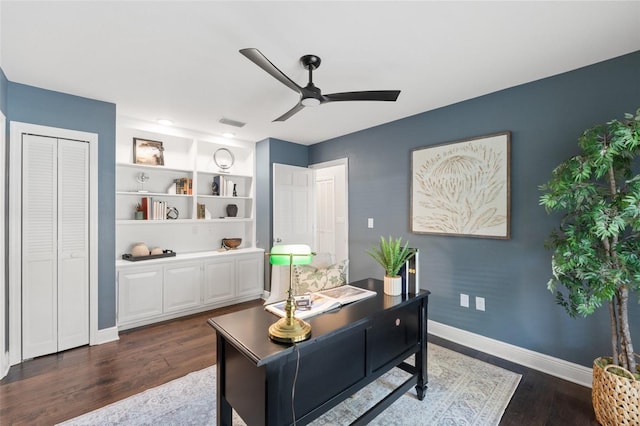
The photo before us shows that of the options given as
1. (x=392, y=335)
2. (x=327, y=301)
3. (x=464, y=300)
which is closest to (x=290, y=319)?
(x=327, y=301)

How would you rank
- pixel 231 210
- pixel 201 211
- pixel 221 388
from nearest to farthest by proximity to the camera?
pixel 221 388 → pixel 201 211 → pixel 231 210

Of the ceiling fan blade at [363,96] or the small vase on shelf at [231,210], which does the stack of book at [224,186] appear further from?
the ceiling fan blade at [363,96]

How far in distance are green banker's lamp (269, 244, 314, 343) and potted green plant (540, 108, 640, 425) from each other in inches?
66.2

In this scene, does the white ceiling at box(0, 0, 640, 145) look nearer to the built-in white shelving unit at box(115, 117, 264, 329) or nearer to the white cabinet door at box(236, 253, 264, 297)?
the built-in white shelving unit at box(115, 117, 264, 329)

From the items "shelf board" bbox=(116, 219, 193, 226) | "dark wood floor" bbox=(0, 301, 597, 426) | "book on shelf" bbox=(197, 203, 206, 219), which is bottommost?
"dark wood floor" bbox=(0, 301, 597, 426)

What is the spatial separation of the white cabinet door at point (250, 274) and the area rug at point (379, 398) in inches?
70.0

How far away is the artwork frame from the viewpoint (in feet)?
8.64

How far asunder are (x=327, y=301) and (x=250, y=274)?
8.96 ft

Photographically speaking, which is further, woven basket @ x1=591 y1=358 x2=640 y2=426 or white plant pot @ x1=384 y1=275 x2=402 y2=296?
white plant pot @ x1=384 y1=275 x2=402 y2=296

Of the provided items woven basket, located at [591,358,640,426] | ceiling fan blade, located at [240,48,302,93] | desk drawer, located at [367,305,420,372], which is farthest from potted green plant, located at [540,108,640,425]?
ceiling fan blade, located at [240,48,302,93]

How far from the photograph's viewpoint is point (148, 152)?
369 centimetres

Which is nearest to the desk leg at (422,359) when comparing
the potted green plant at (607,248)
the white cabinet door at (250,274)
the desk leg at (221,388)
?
the potted green plant at (607,248)

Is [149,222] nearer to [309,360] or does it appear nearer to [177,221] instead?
[177,221]

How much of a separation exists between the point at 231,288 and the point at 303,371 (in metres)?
2.94
